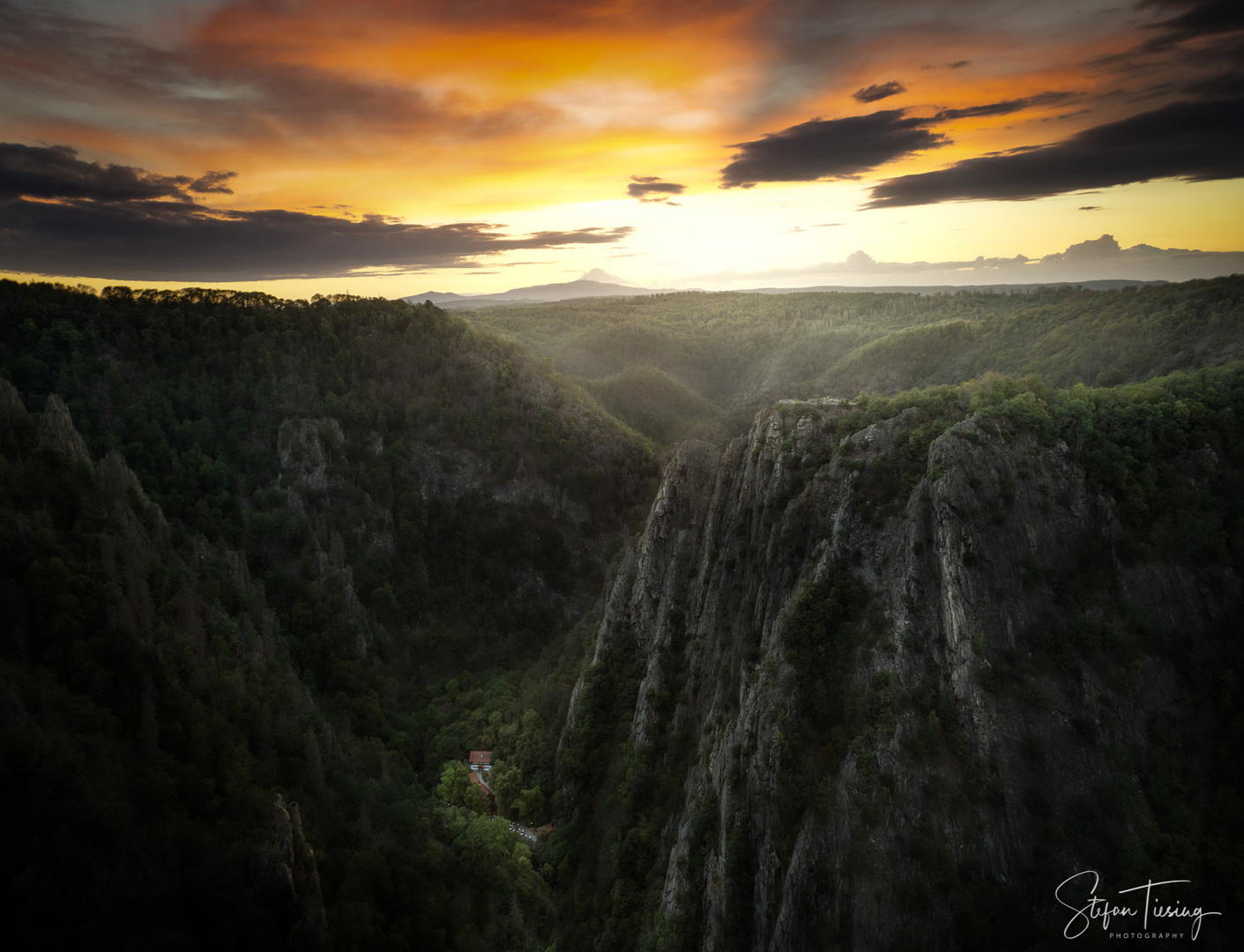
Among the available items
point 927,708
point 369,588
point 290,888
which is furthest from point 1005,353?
point 290,888

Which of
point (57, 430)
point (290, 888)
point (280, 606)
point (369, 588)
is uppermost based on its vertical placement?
point (57, 430)

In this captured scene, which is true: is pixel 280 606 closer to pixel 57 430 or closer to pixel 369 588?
pixel 369 588

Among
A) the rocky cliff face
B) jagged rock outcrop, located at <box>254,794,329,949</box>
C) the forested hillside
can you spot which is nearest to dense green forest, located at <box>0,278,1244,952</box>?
jagged rock outcrop, located at <box>254,794,329,949</box>

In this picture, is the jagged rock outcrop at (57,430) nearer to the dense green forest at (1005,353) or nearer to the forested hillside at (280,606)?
the forested hillside at (280,606)

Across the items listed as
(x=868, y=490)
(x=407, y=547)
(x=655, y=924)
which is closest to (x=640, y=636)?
(x=655, y=924)

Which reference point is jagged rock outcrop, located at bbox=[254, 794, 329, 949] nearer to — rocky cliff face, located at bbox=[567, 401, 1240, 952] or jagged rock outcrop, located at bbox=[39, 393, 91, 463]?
rocky cliff face, located at bbox=[567, 401, 1240, 952]

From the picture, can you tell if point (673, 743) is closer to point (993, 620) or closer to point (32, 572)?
point (993, 620)

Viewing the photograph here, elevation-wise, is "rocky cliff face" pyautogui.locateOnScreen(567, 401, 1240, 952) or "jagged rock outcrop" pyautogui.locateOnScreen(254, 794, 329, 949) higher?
"rocky cliff face" pyautogui.locateOnScreen(567, 401, 1240, 952)
